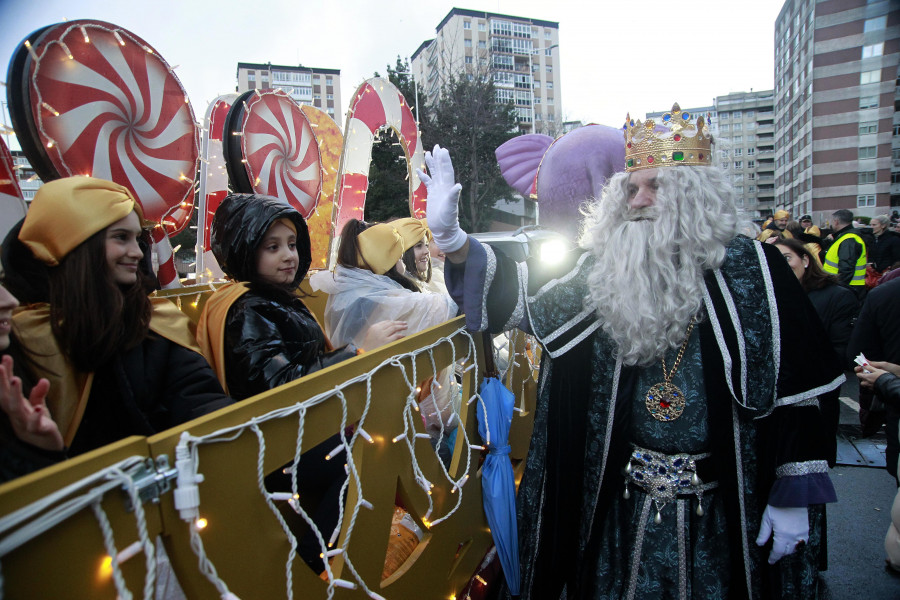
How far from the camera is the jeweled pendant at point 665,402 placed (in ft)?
5.42

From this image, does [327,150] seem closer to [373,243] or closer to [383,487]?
[373,243]

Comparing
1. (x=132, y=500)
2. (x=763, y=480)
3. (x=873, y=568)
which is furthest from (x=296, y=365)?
(x=873, y=568)

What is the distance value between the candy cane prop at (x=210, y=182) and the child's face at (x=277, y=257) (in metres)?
1.71

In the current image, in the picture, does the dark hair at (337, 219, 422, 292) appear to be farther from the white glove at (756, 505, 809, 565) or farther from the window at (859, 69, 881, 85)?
the window at (859, 69, 881, 85)

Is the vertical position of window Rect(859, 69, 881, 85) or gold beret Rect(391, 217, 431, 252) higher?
window Rect(859, 69, 881, 85)

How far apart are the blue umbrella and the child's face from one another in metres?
0.95

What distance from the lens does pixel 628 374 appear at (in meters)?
1.73

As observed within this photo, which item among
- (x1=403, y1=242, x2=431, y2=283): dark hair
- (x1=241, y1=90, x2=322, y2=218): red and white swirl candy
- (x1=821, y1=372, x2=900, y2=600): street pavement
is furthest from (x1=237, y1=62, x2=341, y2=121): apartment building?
(x1=821, y1=372, x2=900, y2=600): street pavement

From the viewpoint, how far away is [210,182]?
13.0 feet

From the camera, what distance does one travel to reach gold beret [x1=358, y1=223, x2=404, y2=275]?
2.89m

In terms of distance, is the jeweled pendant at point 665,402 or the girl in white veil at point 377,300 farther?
the girl in white veil at point 377,300

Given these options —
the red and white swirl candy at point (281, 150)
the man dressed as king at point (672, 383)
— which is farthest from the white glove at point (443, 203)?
the red and white swirl candy at point (281, 150)

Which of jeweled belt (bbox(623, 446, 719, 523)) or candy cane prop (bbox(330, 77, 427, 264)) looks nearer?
jeweled belt (bbox(623, 446, 719, 523))

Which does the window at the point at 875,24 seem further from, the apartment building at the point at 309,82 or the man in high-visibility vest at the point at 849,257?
the apartment building at the point at 309,82
